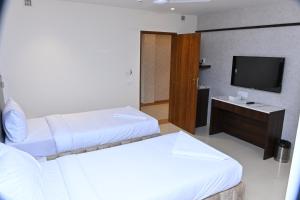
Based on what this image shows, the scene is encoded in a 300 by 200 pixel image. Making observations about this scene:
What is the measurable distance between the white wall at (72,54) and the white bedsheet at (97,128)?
874 mm

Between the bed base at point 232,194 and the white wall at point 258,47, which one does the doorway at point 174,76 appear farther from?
the bed base at point 232,194

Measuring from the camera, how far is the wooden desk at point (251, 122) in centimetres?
320

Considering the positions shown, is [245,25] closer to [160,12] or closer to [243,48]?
[243,48]

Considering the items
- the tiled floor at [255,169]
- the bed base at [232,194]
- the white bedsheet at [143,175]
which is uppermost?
the white bedsheet at [143,175]

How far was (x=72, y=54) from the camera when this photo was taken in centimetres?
378

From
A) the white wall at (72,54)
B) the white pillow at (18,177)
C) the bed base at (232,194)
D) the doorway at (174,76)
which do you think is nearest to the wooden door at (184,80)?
the doorway at (174,76)

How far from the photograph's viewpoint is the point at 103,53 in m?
4.02

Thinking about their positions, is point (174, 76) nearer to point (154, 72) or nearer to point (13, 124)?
point (154, 72)

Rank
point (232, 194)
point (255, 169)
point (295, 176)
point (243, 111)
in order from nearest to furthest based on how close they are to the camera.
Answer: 1. point (295, 176)
2. point (232, 194)
3. point (255, 169)
4. point (243, 111)

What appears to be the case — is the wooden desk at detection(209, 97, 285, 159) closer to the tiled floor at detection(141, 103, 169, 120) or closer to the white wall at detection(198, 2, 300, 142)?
the white wall at detection(198, 2, 300, 142)

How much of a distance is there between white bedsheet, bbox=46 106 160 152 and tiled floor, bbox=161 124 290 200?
1349 millimetres

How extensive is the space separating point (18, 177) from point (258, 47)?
3.75 meters

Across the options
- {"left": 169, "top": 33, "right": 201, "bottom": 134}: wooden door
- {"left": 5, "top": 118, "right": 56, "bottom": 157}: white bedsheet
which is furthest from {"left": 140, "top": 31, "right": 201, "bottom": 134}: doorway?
{"left": 5, "top": 118, "right": 56, "bottom": 157}: white bedsheet

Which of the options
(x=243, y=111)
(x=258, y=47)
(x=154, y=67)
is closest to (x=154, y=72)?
(x=154, y=67)
